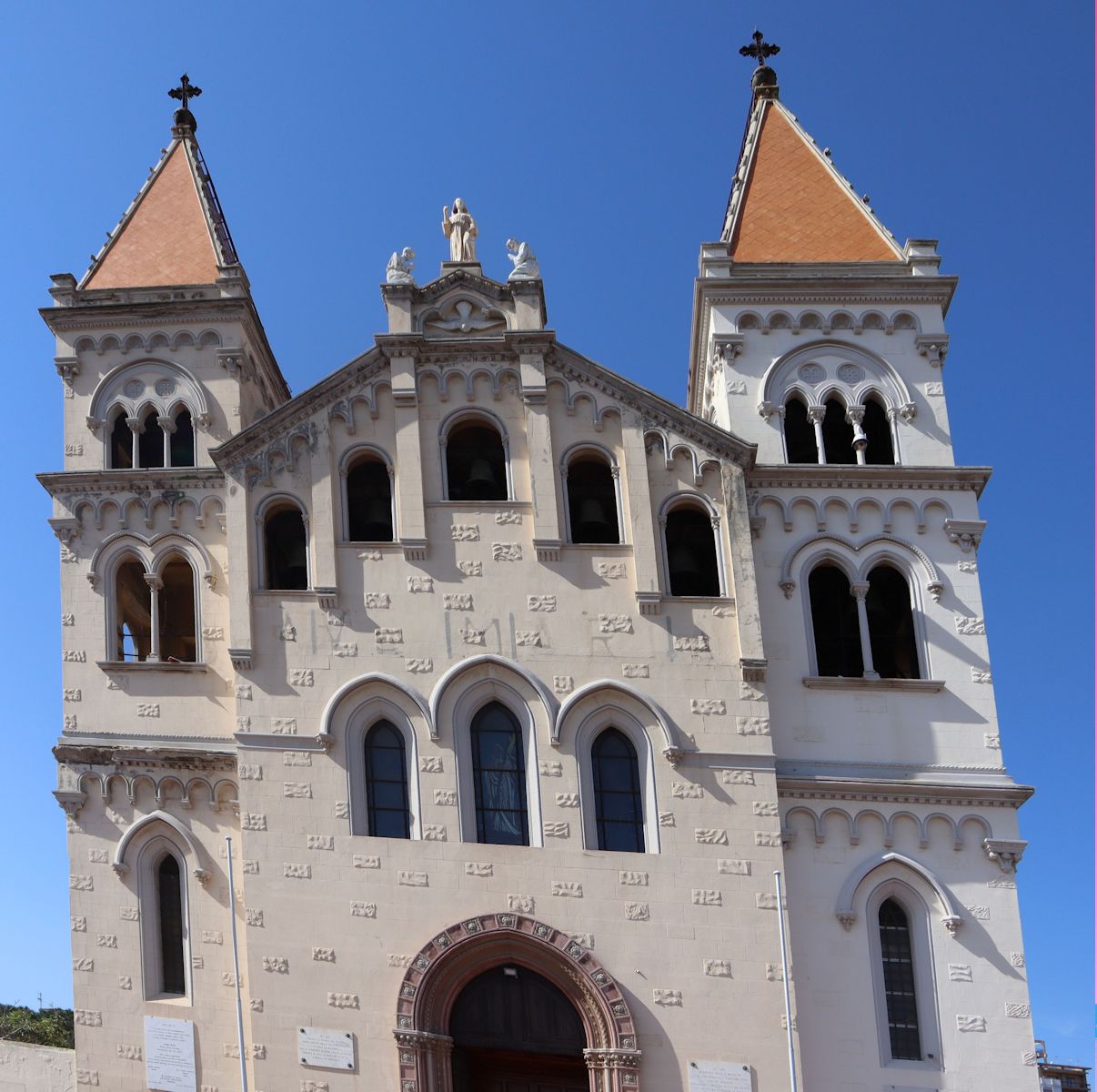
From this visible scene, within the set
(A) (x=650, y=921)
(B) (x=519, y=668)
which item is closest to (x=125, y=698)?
(B) (x=519, y=668)

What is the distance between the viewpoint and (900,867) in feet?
83.1

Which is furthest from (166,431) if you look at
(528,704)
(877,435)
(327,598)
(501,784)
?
(877,435)

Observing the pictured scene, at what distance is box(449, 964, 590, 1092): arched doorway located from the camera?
24.6 m

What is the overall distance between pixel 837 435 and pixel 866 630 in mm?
4065

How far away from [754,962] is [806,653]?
5.33 m

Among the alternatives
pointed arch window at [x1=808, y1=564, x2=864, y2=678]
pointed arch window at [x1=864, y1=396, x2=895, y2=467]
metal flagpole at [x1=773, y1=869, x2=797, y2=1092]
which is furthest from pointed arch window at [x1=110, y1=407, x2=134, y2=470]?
metal flagpole at [x1=773, y1=869, x2=797, y2=1092]

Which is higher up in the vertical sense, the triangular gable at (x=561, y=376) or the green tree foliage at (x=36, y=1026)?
the triangular gable at (x=561, y=376)

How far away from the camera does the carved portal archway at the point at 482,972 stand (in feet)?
78.3

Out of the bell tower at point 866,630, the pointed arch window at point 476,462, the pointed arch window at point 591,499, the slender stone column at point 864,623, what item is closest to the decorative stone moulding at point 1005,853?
the bell tower at point 866,630

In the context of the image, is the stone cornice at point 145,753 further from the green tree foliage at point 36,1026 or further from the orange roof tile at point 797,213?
the green tree foliage at point 36,1026

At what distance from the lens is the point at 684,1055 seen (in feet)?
78.6

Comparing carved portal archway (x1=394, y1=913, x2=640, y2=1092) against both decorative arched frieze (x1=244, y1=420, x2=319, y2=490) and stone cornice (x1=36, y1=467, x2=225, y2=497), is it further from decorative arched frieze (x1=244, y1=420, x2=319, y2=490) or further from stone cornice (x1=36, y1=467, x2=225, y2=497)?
stone cornice (x1=36, y1=467, x2=225, y2=497)

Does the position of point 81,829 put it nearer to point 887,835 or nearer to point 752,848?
point 752,848

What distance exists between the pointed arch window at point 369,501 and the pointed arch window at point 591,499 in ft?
10.7
